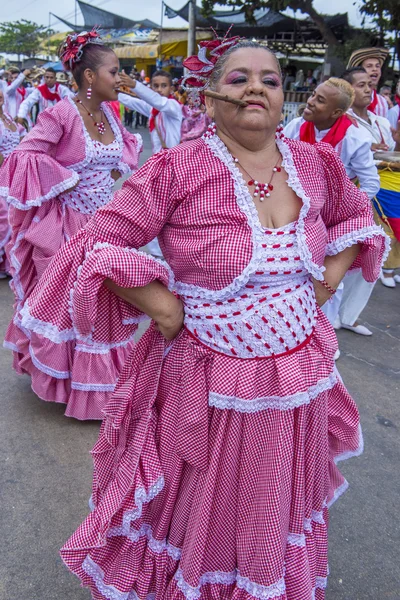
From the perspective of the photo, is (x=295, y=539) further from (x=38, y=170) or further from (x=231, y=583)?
(x=38, y=170)

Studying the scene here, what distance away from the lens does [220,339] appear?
165 cm

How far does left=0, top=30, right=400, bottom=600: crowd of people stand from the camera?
157cm

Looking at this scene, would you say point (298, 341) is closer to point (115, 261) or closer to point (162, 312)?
point (162, 312)

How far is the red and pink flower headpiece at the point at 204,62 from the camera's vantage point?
5.55 ft

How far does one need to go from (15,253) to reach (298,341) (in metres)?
2.20

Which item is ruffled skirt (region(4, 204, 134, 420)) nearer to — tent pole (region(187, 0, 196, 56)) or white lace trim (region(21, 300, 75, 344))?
white lace trim (region(21, 300, 75, 344))

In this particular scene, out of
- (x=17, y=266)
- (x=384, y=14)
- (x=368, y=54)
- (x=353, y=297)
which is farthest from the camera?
(x=384, y=14)

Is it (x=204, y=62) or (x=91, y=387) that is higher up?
(x=204, y=62)

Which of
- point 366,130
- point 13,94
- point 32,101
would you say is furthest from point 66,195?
point 13,94

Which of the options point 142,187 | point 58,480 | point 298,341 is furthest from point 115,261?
point 58,480

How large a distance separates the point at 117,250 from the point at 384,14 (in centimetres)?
1781

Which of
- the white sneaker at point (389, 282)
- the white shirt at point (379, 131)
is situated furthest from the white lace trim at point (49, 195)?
the white sneaker at point (389, 282)

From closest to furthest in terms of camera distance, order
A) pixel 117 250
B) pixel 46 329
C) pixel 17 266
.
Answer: pixel 117 250 < pixel 46 329 < pixel 17 266

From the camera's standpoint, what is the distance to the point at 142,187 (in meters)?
1.54
